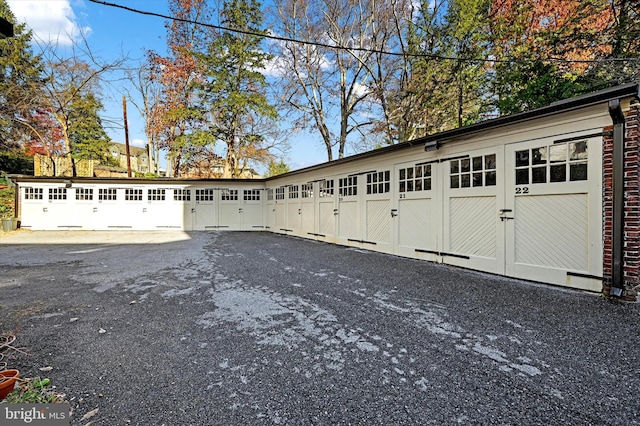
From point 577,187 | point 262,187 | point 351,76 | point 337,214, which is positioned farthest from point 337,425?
point 351,76

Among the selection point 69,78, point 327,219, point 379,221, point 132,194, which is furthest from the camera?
point 69,78

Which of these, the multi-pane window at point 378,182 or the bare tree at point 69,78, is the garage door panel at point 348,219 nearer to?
the multi-pane window at point 378,182

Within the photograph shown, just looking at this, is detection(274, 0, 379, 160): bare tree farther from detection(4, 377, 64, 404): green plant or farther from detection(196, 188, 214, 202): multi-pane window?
detection(4, 377, 64, 404): green plant

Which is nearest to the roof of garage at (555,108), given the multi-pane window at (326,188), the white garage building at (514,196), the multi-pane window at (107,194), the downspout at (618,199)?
the white garage building at (514,196)

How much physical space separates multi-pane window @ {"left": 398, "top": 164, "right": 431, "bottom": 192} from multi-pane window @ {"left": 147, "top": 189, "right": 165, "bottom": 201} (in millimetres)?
10945

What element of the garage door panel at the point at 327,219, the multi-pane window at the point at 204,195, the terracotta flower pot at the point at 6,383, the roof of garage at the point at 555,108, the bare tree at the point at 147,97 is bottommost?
the terracotta flower pot at the point at 6,383

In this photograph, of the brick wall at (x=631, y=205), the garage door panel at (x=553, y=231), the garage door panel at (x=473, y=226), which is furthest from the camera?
the garage door panel at (x=473, y=226)

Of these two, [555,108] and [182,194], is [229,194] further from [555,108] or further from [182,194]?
[555,108]

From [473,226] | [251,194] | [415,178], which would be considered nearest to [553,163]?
[473,226]

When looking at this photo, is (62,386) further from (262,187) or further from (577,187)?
(262,187)

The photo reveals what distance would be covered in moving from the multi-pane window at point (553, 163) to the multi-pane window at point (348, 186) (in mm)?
4087

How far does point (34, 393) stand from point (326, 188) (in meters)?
7.99

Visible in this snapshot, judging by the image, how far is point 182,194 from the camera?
13.4m

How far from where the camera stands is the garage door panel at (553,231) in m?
3.89
